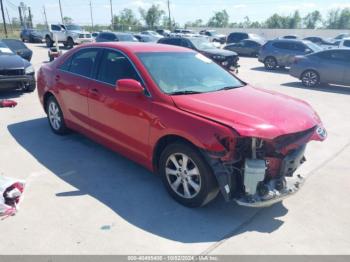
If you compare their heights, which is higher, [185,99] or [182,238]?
[185,99]

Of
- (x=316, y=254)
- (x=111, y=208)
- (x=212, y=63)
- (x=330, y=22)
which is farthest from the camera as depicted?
(x=330, y=22)

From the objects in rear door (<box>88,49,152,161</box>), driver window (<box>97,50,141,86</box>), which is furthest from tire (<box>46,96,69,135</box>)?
driver window (<box>97,50,141,86</box>)

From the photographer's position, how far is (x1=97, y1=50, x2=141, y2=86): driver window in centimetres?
409

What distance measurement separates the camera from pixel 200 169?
3.28 metres

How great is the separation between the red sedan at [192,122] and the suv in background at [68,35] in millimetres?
23047

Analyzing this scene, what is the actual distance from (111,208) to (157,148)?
0.85m

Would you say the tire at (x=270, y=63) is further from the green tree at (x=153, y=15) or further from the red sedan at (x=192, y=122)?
the green tree at (x=153, y=15)

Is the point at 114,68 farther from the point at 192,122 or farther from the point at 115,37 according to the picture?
the point at 115,37

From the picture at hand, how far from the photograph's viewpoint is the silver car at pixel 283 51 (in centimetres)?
1634

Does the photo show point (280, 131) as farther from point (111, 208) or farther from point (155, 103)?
point (111, 208)

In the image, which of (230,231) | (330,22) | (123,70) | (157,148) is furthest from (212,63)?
(330,22)

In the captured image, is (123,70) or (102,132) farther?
(102,132)

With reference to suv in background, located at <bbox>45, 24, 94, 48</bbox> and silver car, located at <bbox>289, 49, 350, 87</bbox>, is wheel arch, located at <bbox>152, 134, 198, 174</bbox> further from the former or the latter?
suv in background, located at <bbox>45, 24, 94, 48</bbox>

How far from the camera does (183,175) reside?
139 inches
